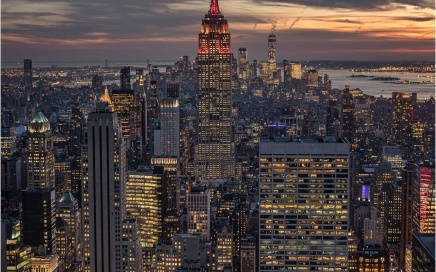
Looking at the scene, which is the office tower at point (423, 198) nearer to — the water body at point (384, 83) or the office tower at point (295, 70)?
the water body at point (384, 83)

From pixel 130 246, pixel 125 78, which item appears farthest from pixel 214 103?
pixel 130 246

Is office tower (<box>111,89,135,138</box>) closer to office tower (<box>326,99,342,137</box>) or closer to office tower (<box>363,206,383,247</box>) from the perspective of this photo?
office tower (<box>326,99,342,137</box>)

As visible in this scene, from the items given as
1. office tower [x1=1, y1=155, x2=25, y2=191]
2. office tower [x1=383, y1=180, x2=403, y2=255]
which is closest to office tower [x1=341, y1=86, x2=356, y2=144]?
office tower [x1=383, y1=180, x2=403, y2=255]

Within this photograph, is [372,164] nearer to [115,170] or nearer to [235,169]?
[235,169]

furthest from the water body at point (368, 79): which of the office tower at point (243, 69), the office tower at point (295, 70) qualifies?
the office tower at point (243, 69)

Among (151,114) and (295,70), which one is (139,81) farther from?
(151,114)

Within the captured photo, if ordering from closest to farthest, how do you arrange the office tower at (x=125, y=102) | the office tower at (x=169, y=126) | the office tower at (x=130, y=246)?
1. the office tower at (x=130, y=246)
2. the office tower at (x=125, y=102)
3. the office tower at (x=169, y=126)
